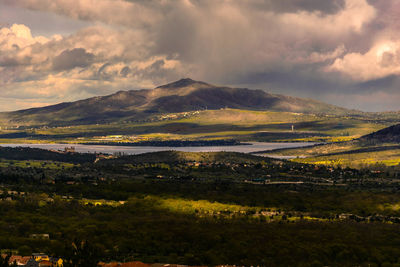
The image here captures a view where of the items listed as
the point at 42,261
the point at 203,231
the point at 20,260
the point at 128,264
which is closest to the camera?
the point at 42,261

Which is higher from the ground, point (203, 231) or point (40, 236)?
point (40, 236)

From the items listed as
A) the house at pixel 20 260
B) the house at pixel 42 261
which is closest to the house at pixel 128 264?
the house at pixel 42 261

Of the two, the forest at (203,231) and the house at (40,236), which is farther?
the house at (40,236)

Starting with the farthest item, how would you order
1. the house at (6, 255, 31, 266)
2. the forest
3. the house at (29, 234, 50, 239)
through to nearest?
the house at (29, 234, 50, 239) → the forest → the house at (6, 255, 31, 266)

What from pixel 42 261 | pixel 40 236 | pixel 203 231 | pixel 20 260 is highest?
pixel 42 261

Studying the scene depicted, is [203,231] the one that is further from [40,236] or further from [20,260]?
[20,260]

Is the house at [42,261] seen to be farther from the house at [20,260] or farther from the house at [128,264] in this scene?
the house at [128,264]

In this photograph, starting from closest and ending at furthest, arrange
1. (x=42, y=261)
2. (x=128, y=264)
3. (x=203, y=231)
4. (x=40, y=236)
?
1. (x=42, y=261)
2. (x=128, y=264)
3. (x=40, y=236)
4. (x=203, y=231)

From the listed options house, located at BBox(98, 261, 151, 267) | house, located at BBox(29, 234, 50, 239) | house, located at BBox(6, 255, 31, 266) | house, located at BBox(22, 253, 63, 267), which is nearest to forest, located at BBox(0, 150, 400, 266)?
house, located at BBox(29, 234, 50, 239)

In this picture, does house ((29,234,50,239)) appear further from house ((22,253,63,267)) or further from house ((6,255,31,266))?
house ((22,253,63,267))

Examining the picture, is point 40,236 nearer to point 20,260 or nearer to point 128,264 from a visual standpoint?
point 20,260

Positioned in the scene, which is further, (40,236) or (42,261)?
(40,236)

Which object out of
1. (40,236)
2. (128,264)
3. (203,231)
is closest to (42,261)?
(128,264)

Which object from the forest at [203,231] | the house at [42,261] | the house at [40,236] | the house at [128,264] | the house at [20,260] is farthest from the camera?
the house at [40,236]
